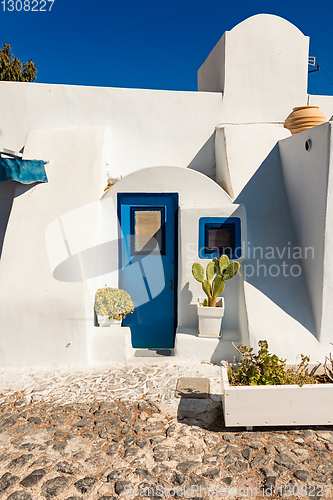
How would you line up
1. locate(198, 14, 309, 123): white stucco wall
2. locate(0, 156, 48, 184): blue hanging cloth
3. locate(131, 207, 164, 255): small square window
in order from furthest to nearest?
locate(198, 14, 309, 123): white stucco wall
locate(131, 207, 164, 255): small square window
locate(0, 156, 48, 184): blue hanging cloth

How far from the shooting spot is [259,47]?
28.1 ft

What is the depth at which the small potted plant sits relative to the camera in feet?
21.4

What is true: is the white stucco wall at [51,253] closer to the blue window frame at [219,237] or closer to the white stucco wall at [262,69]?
the blue window frame at [219,237]

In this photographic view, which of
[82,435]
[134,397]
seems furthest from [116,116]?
[82,435]

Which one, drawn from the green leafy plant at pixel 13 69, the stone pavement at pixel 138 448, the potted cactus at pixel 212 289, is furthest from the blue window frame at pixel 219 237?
the green leafy plant at pixel 13 69

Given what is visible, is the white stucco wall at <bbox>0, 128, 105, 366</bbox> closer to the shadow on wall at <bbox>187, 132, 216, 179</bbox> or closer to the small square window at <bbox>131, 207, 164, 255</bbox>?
the small square window at <bbox>131, 207, 164, 255</bbox>

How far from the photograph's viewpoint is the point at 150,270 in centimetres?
720

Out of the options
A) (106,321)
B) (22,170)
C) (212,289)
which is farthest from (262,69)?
(106,321)

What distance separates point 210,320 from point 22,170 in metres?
4.24

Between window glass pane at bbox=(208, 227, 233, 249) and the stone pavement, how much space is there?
232cm

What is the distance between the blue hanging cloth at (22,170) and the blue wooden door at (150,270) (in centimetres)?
175

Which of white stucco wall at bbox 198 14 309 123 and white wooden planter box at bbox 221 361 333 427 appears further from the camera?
white stucco wall at bbox 198 14 309 123

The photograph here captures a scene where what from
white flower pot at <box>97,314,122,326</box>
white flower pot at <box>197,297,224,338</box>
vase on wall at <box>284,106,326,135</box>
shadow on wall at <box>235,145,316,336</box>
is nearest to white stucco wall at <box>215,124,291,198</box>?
shadow on wall at <box>235,145,316,336</box>

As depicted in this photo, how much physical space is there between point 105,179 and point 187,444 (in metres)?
4.98
